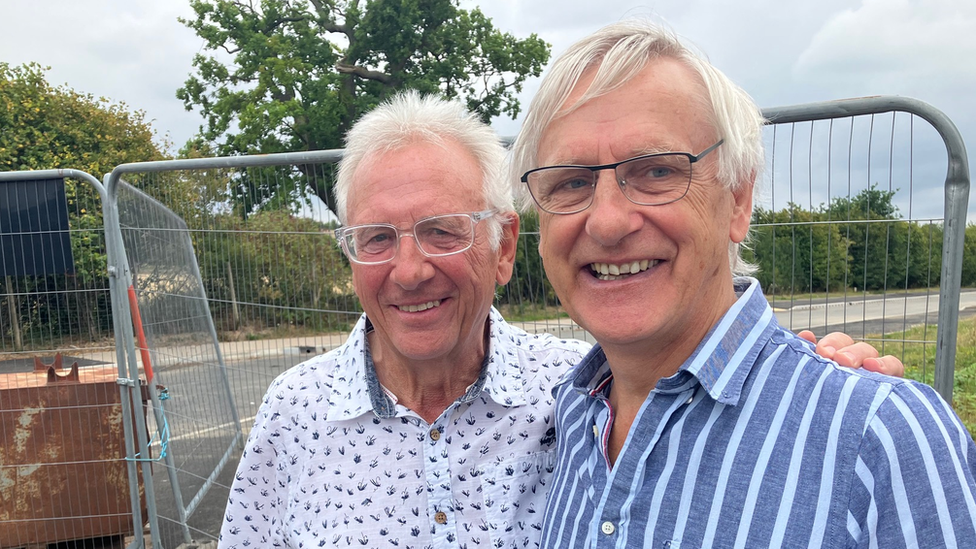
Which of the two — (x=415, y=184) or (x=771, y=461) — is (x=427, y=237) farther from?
(x=771, y=461)

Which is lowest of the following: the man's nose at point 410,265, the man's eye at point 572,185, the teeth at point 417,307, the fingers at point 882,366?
the fingers at point 882,366

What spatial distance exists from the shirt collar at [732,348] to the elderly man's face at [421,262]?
2.42 ft

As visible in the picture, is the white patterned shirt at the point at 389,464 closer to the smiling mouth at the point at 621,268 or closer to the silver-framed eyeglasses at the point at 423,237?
the silver-framed eyeglasses at the point at 423,237

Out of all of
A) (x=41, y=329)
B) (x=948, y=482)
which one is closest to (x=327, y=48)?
(x=41, y=329)

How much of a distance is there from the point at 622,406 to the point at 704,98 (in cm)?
67

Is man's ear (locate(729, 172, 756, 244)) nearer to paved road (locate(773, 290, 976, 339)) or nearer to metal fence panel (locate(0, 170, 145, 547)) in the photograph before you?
paved road (locate(773, 290, 976, 339))

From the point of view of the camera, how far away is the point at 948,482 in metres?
0.92

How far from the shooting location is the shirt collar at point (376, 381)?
1803mm

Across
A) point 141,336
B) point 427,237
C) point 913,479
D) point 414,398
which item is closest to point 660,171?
point 913,479

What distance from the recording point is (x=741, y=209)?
1.32 metres

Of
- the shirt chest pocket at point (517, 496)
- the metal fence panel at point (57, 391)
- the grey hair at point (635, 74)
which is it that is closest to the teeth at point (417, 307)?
the shirt chest pocket at point (517, 496)

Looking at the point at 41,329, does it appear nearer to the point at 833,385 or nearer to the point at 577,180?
the point at 577,180

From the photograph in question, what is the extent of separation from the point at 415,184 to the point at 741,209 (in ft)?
2.77

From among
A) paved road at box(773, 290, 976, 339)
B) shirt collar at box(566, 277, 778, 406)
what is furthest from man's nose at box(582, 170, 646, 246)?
paved road at box(773, 290, 976, 339)
